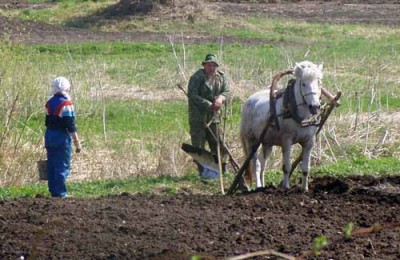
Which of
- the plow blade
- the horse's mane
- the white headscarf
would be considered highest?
the horse's mane

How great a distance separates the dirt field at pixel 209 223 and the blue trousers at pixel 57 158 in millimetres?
731

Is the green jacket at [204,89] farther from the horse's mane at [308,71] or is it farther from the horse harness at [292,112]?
the horse's mane at [308,71]

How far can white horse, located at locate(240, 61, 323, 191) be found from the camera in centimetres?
1323

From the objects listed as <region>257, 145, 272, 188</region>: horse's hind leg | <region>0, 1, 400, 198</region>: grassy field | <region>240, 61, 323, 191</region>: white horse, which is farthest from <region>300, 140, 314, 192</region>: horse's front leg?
<region>0, 1, 400, 198</region>: grassy field

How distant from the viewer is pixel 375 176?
15.3 metres

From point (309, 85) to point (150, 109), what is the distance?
9380 mm

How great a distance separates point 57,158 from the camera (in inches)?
548

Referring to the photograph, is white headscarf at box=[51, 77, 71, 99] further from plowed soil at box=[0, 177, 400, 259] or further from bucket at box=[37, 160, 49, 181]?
plowed soil at box=[0, 177, 400, 259]

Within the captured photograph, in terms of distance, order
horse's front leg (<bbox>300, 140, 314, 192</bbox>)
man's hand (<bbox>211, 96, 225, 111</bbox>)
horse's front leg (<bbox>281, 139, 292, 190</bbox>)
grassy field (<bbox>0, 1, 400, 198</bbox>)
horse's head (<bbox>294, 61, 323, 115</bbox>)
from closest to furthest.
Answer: horse's head (<bbox>294, 61, 323, 115</bbox>) < horse's front leg (<bbox>281, 139, 292, 190</bbox>) < horse's front leg (<bbox>300, 140, 314, 192</bbox>) < man's hand (<bbox>211, 96, 225, 111</bbox>) < grassy field (<bbox>0, 1, 400, 198</bbox>)

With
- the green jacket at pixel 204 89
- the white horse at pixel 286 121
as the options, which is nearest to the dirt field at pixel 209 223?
the white horse at pixel 286 121

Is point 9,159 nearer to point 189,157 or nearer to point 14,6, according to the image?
point 189,157

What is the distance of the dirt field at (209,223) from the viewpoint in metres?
10.2

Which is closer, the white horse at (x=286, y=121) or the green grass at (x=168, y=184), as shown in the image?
the white horse at (x=286, y=121)

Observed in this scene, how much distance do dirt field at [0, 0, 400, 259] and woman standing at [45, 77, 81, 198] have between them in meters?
0.75
